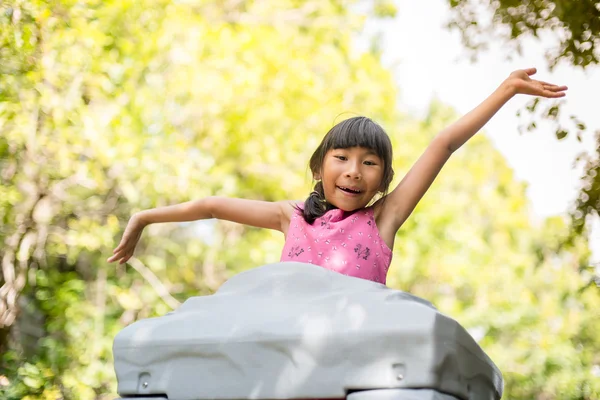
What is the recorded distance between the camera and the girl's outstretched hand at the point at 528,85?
1684 millimetres

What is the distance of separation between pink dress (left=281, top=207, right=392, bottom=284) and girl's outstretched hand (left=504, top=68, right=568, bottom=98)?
0.46 metres

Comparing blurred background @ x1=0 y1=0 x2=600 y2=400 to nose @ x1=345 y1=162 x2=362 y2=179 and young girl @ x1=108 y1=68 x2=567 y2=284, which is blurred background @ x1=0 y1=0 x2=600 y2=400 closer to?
young girl @ x1=108 y1=68 x2=567 y2=284

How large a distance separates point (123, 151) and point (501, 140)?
19.4ft

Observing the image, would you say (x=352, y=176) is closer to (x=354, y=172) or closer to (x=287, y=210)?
(x=354, y=172)

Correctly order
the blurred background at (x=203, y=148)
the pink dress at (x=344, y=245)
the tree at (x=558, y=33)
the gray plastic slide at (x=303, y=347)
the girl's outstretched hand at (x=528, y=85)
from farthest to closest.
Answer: the blurred background at (x=203, y=148)
the tree at (x=558, y=33)
the pink dress at (x=344, y=245)
the girl's outstretched hand at (x=528, y=85)
the gray plastic slide at (x=303, y=347)

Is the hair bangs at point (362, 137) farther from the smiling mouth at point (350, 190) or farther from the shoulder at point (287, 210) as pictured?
the shoulder at point (287, 210)

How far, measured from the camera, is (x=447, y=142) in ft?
5.80

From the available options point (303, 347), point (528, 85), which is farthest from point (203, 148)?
point (303, 347)

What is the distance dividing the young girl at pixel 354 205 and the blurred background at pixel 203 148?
2.08 feet

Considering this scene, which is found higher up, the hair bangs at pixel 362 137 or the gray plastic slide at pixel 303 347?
the hair bangs at pixel 362 137

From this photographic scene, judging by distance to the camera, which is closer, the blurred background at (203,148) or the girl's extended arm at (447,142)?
the girl's extended arm at (447,142)

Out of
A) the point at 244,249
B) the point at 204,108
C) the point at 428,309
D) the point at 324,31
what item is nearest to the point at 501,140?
the point at 324,31

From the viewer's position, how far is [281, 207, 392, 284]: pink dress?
179cm

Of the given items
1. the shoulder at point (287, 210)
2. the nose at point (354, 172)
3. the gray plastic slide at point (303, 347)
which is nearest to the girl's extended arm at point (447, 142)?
Result: the nose at point (354, 172)
